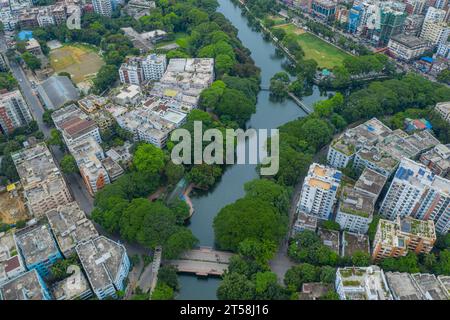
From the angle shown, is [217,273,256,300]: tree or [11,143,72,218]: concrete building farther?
[11,143,72,218]: concrete building

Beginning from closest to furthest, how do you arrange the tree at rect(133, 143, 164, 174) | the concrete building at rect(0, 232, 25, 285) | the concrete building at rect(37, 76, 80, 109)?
the concrete building at rect(0, 232, 25, 285)
the tree at rect(133, 143, 164, 174)
the concrete building at rect(37, 76, 80, 109)

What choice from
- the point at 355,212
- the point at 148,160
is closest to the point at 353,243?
the point at 355,212

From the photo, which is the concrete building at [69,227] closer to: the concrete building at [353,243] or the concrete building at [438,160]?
the concrete building at [353,243]

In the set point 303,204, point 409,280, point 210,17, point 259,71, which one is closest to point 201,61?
point 259,71

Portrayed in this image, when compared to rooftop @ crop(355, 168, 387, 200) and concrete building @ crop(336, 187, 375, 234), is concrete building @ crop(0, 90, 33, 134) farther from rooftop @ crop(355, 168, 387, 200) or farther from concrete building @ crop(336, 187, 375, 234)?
rooftop @ crop(355, 168, 387, 200)

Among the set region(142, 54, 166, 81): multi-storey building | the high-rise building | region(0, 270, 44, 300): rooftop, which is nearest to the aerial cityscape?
region(0, 270, 44, 300): rooftop

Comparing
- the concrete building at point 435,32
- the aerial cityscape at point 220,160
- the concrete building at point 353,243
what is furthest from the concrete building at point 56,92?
the concrete building at point 435,32
